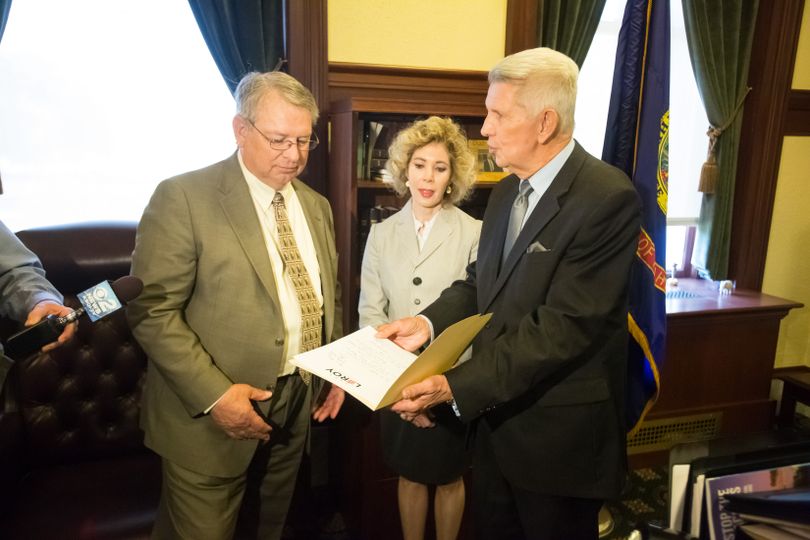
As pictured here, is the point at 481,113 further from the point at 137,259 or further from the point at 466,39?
the point at 137,259

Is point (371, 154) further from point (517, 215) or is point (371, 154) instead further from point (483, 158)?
point (517, 215)

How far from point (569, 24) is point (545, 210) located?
6.12 ft

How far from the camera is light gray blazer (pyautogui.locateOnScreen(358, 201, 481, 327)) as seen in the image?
6.94 feet

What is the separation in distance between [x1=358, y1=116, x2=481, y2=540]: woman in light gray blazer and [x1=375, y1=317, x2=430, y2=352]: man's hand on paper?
11.4 inches

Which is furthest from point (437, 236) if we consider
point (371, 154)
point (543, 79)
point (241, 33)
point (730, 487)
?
point (730, 487)

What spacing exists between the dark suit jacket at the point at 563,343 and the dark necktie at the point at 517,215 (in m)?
0.07

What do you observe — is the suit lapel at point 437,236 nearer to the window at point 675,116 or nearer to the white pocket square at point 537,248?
the white pocket square at point 537,248

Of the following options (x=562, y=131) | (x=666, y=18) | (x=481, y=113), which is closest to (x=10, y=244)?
(x=562, y=131)

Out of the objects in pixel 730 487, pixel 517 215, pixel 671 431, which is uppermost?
pixel 517 215

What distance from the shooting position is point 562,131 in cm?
150

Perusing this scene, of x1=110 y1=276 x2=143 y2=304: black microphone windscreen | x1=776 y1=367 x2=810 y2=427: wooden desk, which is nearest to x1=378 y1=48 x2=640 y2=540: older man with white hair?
x1=110 y1=276 x2=143 y2=304: black microphone windscreen

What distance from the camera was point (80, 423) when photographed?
2037mm

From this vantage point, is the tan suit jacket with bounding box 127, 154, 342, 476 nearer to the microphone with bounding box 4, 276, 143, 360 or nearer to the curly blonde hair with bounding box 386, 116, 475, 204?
the microphone with bounding box 4, 276, 143, 360

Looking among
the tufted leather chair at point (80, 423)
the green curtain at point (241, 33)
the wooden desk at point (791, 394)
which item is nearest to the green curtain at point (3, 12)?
the green curtain at point (241, 33)
